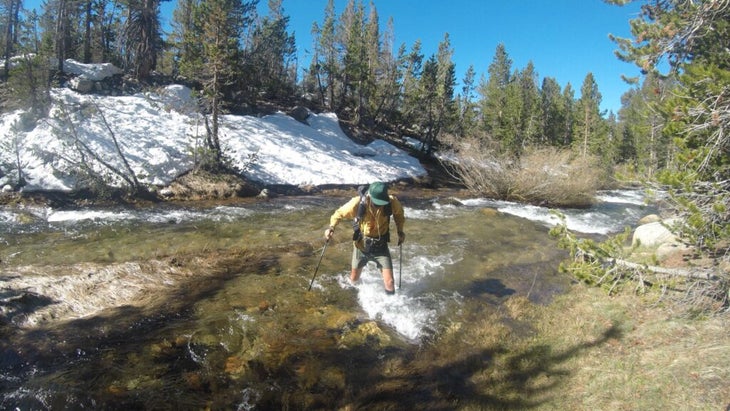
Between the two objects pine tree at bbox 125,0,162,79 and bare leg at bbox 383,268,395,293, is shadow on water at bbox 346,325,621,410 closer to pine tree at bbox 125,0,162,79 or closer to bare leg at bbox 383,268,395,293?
bare leg at bbox 383,268,395,293

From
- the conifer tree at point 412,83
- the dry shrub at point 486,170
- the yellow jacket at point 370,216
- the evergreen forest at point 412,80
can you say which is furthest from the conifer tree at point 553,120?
the yellow jacket at point 370,216

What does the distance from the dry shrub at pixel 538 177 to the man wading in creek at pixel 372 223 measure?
1636 cm

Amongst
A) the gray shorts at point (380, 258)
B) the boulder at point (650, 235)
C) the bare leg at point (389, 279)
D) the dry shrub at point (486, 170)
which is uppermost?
the dry shrub at point (486, 170)

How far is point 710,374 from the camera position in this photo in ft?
13.7

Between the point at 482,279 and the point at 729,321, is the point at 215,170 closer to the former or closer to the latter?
the point at 482,279

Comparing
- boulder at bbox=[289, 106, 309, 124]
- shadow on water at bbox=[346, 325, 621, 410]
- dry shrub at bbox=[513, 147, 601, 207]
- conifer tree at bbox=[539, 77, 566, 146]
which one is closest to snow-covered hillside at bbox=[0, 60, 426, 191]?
boulder at bbox=[289, 106, 309, 124]

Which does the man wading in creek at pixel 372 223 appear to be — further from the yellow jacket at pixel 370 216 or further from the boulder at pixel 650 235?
the boulder at pixel 650 235

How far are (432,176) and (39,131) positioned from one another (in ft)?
85.7

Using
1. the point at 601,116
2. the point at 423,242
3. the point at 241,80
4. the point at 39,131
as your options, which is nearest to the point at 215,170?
the point at 39,131

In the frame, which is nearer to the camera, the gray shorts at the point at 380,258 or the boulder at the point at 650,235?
the gray shorts at the point at 380,258

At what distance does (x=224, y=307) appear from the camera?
6711mm

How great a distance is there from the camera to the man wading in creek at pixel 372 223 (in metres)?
6.98

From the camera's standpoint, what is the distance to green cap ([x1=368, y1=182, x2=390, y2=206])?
22.2 feet

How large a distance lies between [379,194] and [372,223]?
69 cm
